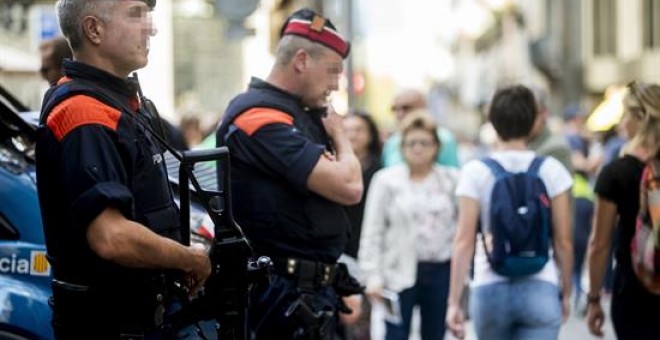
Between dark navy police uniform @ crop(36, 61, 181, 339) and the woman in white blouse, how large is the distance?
476cm

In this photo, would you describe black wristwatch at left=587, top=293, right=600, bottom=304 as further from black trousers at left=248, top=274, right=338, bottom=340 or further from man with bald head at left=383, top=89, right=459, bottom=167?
man with bald head at left=383, top=89, right=459, bottom=167

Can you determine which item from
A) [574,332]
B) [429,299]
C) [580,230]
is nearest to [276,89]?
[429,299]

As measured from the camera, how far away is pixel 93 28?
4492 mm

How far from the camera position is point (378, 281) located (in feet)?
30.4

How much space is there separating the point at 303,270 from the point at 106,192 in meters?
1.98

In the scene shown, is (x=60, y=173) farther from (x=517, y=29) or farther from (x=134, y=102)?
(x=517, y=29)

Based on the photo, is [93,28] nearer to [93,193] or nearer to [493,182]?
[93,193]

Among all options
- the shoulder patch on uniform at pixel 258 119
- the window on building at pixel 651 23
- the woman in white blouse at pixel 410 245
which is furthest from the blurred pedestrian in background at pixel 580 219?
the window on building at pixel 651 23

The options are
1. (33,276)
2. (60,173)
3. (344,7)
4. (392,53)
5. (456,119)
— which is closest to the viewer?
(60,173)

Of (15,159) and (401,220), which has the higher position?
(15,159)

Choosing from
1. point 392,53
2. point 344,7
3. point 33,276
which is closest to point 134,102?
point 33,276

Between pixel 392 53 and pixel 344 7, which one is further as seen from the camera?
pixel 392 53

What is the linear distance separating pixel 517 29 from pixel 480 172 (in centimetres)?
4379

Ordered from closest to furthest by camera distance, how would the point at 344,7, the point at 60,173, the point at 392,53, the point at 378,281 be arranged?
the point at 60,173 < the point at 378,281 < the point at 344,7 < the point at 392,53
